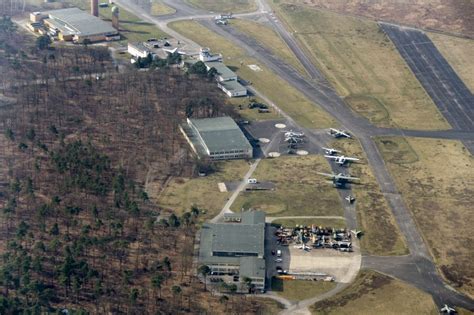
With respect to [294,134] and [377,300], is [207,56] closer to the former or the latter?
[294,134]

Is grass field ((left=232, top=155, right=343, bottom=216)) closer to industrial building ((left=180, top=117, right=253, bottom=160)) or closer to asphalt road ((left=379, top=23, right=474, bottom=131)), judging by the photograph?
industrial building ((left=180, top=117, right=253, bottom=160))

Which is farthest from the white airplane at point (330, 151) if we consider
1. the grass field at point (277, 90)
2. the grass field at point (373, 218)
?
the grass field at point (277, 90)

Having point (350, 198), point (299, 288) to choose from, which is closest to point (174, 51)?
point (350, 198)

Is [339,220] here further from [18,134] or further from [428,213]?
[18,134]

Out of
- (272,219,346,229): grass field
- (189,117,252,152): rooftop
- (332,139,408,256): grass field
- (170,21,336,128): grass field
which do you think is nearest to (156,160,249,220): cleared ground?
(189,117,252,152): rooftop

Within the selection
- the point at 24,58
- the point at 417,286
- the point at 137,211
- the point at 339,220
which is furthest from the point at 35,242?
the point at 24,58

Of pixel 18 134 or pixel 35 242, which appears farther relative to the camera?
pixel 18 134
